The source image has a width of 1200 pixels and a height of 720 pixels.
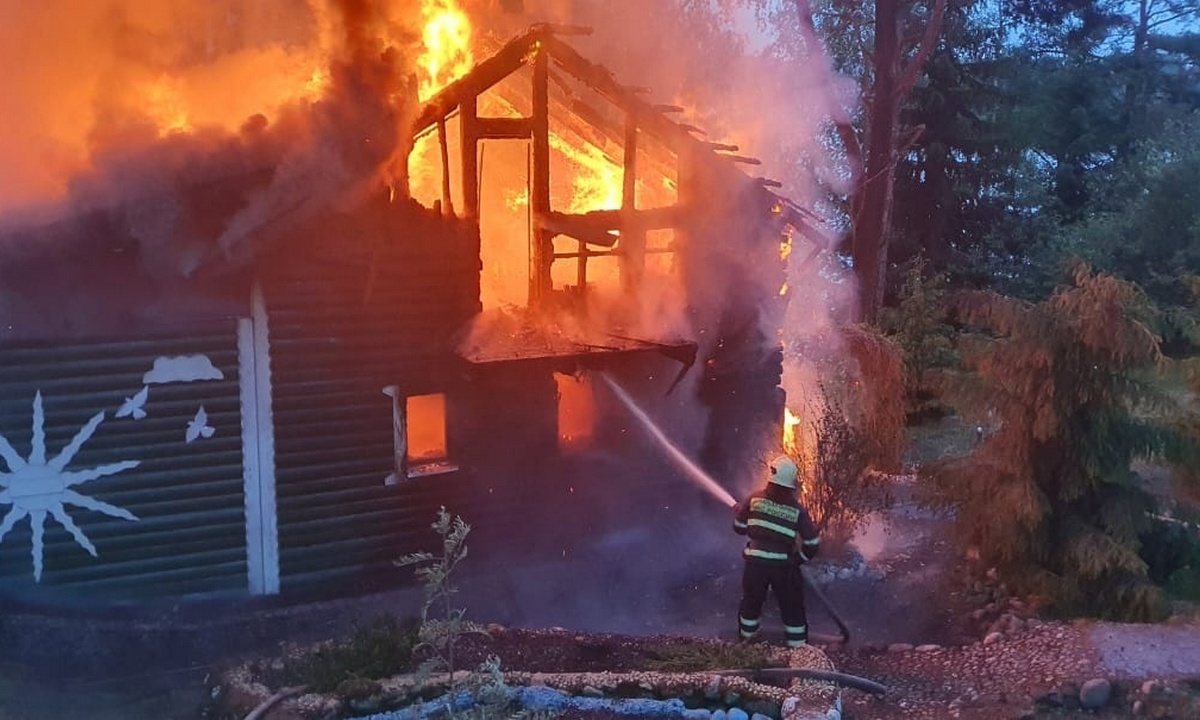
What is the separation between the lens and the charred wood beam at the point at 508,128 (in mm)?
11617

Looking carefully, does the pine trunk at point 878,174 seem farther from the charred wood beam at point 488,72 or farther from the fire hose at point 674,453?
the charred wood beam at point 488,72

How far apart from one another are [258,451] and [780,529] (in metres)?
5.62

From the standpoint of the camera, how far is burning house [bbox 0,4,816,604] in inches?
354

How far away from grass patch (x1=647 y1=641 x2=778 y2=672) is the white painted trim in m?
4.58

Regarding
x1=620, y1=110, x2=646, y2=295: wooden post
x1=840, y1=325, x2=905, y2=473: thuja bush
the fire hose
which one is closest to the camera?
x1=620, y1=110, x2=646, y2=295: wooden post

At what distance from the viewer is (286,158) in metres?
9.36

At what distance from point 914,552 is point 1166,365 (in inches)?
159

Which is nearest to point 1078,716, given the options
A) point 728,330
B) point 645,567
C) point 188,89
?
point 645,567

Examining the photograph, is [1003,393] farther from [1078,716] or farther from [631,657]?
[631,657]

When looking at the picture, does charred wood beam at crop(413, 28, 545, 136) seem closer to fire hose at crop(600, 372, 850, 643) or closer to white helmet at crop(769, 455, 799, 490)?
fire hose at crop(600, 372, 850, 643)

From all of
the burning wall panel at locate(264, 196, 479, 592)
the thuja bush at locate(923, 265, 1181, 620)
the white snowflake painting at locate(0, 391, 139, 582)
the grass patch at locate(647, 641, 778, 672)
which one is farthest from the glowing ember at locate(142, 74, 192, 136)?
the thuja bush at locate(923, 265, 1181, 620)

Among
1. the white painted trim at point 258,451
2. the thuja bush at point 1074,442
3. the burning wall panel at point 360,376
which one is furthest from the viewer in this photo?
the burning wall panel at point 360,376

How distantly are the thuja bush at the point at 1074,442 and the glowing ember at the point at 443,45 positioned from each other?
7.83 meters

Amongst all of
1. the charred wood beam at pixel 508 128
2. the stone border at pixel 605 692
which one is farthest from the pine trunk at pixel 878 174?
the stone border at pixel 605 692
